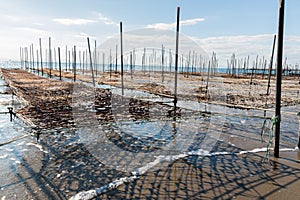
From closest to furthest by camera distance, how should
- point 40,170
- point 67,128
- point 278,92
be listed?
point 40,170 < point 278,92 < point 67,128

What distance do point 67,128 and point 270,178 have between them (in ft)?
18.5

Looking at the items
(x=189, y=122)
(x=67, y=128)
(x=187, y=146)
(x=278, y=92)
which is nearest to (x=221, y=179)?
(x=187, y=146)

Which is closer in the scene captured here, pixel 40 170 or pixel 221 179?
pixel 221 179

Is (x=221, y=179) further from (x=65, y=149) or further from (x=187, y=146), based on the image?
(x=65, y=149)

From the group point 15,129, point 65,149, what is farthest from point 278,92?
point 15,129

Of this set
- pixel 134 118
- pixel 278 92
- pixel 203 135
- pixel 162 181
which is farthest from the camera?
pixel 134 118

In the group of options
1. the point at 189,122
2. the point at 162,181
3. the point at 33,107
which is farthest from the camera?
the point at 33,107

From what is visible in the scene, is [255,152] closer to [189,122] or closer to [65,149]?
[189,122]

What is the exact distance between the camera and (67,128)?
675cm

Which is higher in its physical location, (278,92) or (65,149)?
(278,92)

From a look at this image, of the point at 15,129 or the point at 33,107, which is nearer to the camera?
the point at 15,129

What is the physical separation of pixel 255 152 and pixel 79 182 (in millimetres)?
3904

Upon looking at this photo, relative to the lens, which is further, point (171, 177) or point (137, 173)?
point (137, 173)

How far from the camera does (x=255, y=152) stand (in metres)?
4.95
